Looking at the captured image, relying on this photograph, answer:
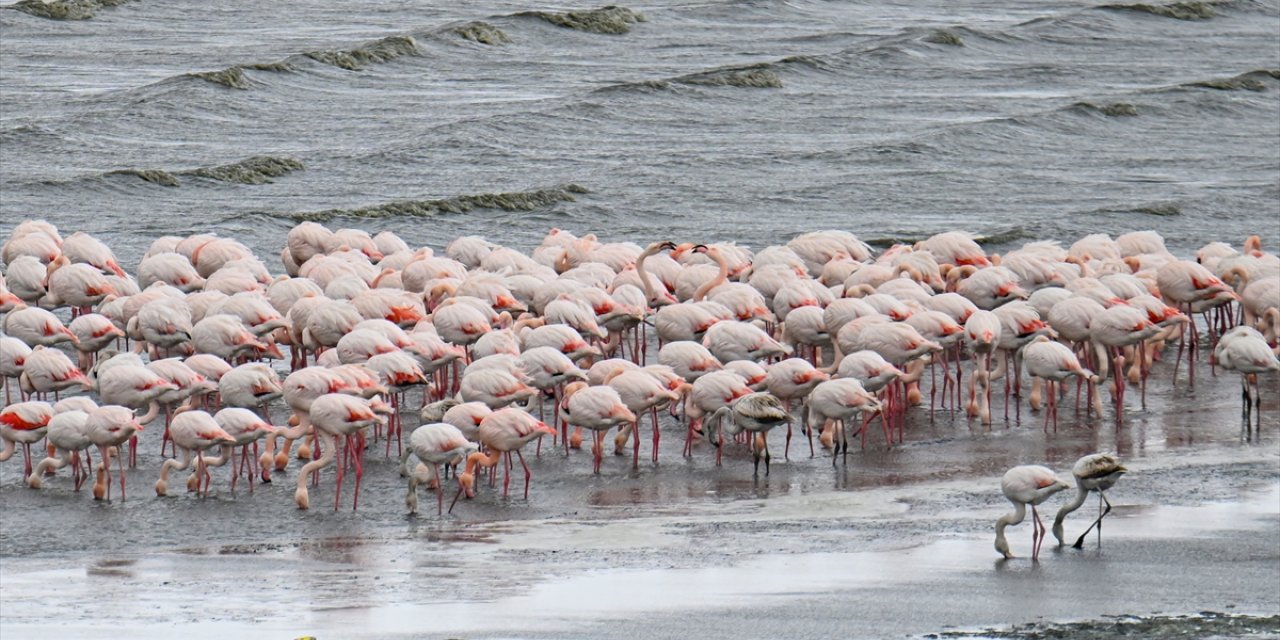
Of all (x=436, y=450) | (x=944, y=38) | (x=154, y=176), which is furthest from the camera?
(x=944, y=38)

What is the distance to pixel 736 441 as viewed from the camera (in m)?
12.6

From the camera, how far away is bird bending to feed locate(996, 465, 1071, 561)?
9922 millimetres

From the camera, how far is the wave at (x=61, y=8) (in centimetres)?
3453

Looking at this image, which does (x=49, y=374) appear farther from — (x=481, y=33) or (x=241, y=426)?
(x=481, y=33)

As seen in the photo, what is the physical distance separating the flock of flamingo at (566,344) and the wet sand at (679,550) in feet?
0.83

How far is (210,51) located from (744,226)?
13003 mm

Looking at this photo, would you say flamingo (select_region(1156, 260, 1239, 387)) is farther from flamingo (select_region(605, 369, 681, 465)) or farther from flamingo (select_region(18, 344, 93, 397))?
flamingo (select_region(18, 344, 93, 397))

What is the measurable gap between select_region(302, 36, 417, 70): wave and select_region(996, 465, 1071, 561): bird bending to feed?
23061 millimetres

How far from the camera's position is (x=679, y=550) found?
1015 centimetres

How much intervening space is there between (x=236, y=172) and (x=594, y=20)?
13521 millimetres

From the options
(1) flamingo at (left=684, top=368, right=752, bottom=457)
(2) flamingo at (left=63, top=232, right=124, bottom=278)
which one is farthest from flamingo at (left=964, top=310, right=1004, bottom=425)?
(2) flamingo at (left=63, top=232, right=124, bottom=278)

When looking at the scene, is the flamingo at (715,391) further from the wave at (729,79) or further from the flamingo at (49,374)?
the wave at (729,79)

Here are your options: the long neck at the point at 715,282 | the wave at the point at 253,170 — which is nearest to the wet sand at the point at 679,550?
the long neck at the point at 715,282

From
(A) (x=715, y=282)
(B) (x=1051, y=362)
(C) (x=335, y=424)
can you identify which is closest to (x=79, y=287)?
(C) (x=335, y=424)
